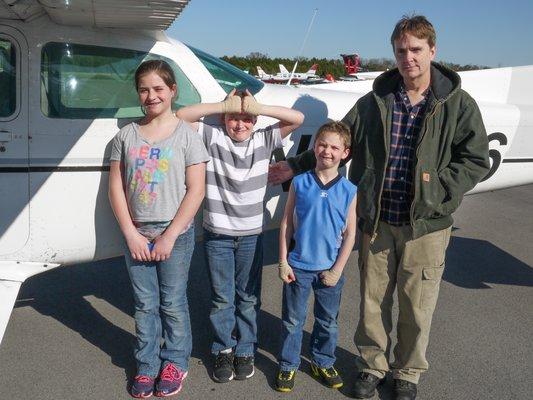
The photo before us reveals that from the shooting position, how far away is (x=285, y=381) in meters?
2.91

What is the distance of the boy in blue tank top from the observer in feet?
8.84

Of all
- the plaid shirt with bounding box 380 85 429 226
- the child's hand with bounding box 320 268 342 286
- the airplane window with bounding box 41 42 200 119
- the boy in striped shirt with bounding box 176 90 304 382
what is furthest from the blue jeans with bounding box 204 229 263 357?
the airplane window with bounding box 41 42 200 119

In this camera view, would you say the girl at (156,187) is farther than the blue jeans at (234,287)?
No

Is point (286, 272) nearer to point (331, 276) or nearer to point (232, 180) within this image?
point (331, 276)

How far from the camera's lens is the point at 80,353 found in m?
3.32

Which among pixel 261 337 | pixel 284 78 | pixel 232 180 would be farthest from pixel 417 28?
pixel 284 78

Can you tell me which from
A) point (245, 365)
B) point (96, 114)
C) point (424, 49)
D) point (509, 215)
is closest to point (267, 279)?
point (245, 365)

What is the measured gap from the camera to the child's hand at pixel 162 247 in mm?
2631

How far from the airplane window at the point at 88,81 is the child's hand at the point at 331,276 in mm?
1227

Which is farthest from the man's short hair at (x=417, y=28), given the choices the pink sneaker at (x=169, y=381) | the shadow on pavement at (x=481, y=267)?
the shadow on pavement at (x=481, y=267)

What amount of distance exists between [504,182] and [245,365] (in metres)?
2.57

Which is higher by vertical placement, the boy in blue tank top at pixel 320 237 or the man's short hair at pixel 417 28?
the man's short hair at pixel 417 28

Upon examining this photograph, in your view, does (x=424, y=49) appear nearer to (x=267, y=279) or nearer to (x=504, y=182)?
(x=504, y=182)

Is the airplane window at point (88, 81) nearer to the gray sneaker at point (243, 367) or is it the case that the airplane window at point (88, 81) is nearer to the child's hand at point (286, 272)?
the child's hand at point (286, 272)
